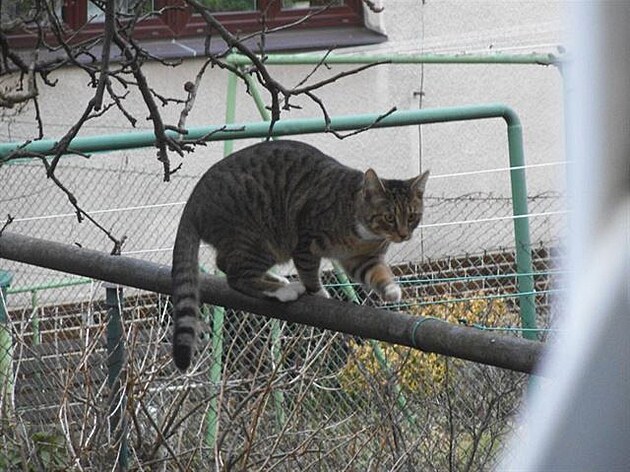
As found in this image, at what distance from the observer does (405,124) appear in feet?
14.9

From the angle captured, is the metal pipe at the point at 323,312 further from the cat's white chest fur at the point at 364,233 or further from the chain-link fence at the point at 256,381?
the cat's white chest fur at the point at 364,233

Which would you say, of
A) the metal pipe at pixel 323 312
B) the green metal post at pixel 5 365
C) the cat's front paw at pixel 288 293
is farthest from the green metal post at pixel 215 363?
the green metal post at pixel 5 365

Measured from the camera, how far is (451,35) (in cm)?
818

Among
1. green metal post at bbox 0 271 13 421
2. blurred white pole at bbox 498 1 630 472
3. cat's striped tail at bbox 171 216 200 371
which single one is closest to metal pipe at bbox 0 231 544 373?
cat's striped tail at bbox 171 216 200 371

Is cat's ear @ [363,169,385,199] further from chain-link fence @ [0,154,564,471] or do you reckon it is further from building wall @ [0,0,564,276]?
building wall @ [0,0,564,276]

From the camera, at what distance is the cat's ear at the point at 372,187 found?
412 centimetres

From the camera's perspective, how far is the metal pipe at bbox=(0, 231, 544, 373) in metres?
2.52

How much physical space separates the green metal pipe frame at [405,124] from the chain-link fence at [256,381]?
14 cm

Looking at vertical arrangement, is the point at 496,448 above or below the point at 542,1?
below

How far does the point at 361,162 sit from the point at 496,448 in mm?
4258

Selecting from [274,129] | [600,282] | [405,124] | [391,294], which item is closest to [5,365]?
[274,129]

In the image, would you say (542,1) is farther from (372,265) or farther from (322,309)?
(322,309)

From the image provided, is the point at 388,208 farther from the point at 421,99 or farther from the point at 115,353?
the point at 421,99

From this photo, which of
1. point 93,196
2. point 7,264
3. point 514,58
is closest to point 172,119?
point 93,196
